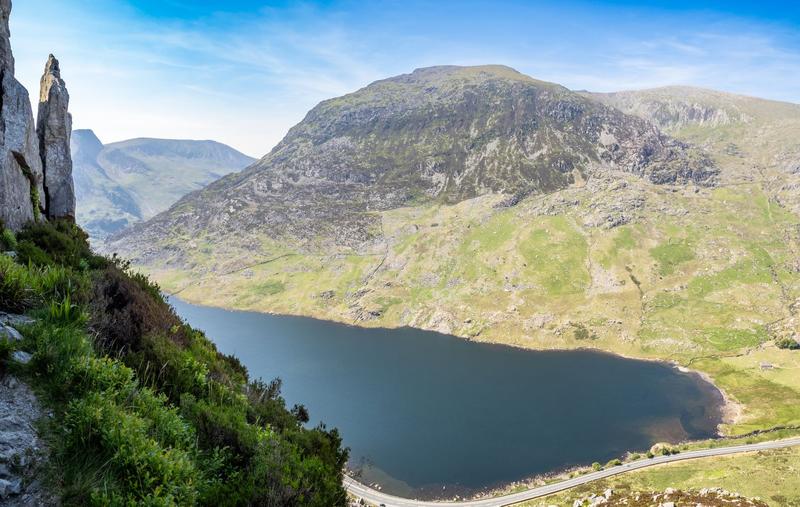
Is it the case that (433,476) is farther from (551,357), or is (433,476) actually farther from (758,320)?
(758,320)

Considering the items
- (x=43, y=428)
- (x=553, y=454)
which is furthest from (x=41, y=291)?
(x=553, y=454)

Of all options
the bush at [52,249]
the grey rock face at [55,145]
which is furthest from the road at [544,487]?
the bush at [52,249]

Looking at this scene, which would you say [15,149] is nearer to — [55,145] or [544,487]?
[55,145]

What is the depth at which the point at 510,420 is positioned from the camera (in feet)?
397

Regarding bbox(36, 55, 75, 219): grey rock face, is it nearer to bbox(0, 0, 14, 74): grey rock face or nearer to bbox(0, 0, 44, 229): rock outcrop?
bbox(0, 0, 44, 229): rock outcrop

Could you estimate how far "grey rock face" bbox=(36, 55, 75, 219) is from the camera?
118 ft

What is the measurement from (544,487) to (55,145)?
310 ft

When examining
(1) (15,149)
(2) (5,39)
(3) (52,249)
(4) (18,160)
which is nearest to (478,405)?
(3) (52,249)

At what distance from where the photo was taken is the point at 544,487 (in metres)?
84.9

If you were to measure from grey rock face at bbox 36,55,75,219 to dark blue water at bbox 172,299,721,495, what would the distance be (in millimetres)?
79279

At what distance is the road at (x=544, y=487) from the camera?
8125 centimetres

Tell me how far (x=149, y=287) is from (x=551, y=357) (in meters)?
174

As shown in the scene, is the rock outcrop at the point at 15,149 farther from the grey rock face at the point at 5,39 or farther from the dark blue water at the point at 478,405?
the dark blue water at the point at 478,405

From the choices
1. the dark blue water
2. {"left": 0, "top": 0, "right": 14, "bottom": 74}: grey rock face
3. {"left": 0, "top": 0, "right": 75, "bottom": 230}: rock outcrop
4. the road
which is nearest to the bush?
{"left": 0, "top": 0, "right": 75, "bottom": 230}: rock outcrop
